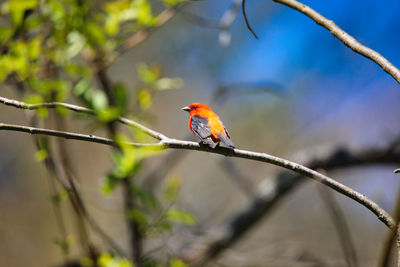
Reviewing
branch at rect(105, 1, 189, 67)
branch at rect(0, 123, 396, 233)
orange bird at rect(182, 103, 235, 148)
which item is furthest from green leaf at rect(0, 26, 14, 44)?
branch at rect(0, 123, 396, 233)

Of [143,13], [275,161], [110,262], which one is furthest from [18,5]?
[275,161]

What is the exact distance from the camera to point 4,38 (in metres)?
2.61

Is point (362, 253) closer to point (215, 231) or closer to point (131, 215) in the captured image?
point (215, 231)

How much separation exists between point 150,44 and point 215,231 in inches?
189

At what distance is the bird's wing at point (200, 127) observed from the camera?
6.41 ft

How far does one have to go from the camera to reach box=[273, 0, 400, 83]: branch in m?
1.07

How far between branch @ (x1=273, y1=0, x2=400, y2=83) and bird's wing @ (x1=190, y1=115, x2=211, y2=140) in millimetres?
785

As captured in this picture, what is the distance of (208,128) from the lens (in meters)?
2.03

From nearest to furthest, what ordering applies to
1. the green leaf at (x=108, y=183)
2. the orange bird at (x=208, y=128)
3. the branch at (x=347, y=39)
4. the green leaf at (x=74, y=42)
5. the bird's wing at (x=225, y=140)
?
1. the branch at (x=347, y=39)
2. the bird's wing at (x=225, y=140)
3. the orange bird at (x=208, y=128)
4. the green leaf at (x=108, y=183)
5. the green leaf at (x=74, y=42)

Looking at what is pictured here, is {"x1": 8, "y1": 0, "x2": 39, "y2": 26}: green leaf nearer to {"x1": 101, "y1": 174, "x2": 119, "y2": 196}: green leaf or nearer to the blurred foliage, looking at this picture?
the blurred foliage

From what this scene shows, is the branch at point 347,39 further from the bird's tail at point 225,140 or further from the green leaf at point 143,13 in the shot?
the green leaf at point 143,13

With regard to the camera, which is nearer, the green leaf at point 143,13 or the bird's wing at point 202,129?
the bird's wing at point 202,129

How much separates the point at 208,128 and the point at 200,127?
61 mm

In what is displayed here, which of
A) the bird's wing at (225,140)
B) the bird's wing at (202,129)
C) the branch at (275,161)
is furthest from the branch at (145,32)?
the branch at (275,161)
